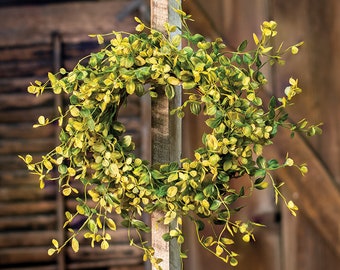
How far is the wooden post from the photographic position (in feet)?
5.66

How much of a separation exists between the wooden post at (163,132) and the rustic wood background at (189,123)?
1.40 metres

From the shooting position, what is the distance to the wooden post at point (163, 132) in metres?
1.72

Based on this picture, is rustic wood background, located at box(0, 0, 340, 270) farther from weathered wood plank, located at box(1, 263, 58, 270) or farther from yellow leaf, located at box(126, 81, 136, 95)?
yellow leaf, located at box(126, 81, 136, 95)

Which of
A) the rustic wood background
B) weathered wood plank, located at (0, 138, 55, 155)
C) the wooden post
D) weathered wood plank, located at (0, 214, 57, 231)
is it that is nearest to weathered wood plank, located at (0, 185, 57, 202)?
the rustic wood background

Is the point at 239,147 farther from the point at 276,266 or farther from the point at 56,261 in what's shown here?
the point at 56,261

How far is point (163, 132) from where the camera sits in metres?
1.74

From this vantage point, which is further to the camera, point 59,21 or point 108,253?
point 59,21

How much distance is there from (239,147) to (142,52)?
0.89 feet

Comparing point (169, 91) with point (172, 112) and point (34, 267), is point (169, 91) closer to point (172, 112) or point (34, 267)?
point (172, 112)

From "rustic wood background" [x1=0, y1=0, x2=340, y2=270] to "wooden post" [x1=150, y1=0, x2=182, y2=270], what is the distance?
1.40 m

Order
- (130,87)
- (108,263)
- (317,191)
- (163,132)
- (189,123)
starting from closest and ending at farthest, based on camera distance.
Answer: (130,87) → (163,132) → (317,191) → (189,123) → (108,263)

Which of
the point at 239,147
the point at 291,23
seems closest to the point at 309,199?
the point at 291,23

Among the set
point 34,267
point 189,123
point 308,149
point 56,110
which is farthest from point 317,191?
point 34,267

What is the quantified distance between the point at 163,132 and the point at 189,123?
1900 mm
